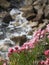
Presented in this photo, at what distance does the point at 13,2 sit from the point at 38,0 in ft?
5.34

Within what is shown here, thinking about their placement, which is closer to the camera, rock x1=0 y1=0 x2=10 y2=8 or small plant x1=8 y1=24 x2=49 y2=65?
small plant x1=8 y1=24 x2=49 y2=65

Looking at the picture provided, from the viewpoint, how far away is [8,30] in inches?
369

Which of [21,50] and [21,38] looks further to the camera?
[21,38]

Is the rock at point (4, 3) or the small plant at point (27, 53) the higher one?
the small plant at point (27, 53)

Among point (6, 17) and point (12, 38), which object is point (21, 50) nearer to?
point (12, 38)

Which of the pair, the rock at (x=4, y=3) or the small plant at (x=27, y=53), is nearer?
the small plant at (x=27, y=53)

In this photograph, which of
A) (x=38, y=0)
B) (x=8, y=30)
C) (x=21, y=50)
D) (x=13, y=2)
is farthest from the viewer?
(x=13, y=2)

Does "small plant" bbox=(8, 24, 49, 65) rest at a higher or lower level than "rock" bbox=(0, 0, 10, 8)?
higher

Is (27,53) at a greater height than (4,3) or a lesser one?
greater

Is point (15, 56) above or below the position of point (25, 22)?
above

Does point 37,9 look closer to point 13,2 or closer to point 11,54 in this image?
point 13,2

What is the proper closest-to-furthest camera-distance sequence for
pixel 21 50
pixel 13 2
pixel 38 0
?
pixel 21 50 → pixel 38 0 → pixel 13 2

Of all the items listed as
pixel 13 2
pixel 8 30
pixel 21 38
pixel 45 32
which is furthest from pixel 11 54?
pixel 13 2

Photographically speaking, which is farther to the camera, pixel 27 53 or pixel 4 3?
pixel 4 3
